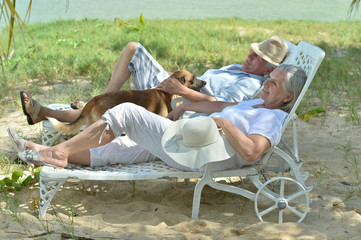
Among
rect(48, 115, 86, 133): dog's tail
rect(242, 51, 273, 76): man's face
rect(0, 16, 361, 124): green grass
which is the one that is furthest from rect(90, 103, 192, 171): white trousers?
rect(242, 51, 273, 76): man's face

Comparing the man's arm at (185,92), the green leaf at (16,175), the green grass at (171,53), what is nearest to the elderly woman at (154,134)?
the green leaf at (16,175)

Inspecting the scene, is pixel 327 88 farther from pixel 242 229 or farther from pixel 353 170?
pixel 242 229

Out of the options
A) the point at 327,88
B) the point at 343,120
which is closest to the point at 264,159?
the point at 343,120

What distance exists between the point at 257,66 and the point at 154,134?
73.6 inches

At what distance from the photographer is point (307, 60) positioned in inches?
140

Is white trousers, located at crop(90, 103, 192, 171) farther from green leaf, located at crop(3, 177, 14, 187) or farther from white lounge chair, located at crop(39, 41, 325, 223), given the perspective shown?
green leaf, located at crop(3, 177, 14, 187)

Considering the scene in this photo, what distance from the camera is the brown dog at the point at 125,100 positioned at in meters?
3.75

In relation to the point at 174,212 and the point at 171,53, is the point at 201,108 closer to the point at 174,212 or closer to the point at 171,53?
the point at 174,212

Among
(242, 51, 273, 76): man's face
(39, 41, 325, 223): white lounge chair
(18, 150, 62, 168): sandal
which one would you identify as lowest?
(39, 41, 325, 223): white lounge chair

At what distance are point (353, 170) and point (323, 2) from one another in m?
18.7

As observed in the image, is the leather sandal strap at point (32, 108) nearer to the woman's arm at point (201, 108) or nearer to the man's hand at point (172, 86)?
the man's hand at point (172, 86)

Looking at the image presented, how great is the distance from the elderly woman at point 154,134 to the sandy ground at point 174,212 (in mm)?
309

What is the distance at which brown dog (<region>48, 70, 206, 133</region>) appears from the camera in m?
3.75

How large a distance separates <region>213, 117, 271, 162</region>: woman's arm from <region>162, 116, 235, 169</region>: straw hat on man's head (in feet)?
0.18
